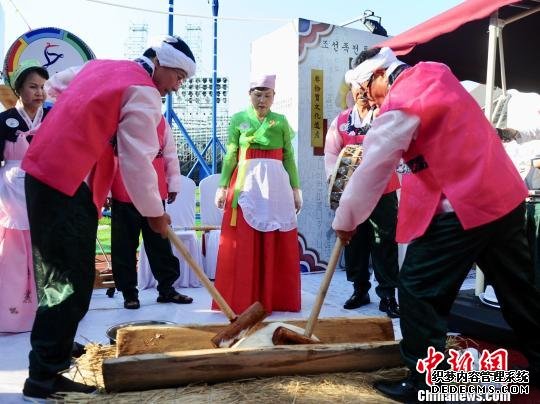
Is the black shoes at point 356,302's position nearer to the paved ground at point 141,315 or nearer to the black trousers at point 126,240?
the paved ground at point 141,315

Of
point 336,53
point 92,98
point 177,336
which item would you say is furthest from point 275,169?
point 336,53

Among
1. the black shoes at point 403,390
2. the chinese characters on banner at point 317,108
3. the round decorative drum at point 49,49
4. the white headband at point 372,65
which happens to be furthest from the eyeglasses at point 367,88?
the chinese characters on banner at point 317,108

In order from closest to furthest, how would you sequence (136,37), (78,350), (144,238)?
(78,350) < (144,238) < (136,37)

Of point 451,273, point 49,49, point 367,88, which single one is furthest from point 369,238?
point 49,49

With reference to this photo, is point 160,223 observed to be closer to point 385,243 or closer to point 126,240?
point 126,240

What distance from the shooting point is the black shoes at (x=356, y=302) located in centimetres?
414

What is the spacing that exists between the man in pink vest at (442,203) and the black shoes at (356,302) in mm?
1981

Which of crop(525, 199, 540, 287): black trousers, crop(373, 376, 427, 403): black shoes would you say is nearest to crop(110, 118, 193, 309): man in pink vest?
crop(373, 376, 427, 403): black shoes

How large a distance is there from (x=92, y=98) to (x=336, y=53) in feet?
15.3

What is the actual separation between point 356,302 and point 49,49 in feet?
11.3

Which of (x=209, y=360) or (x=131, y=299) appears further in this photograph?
(x=131, y=299)

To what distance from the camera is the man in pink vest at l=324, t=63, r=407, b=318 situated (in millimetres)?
3871

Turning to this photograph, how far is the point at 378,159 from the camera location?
2031mm

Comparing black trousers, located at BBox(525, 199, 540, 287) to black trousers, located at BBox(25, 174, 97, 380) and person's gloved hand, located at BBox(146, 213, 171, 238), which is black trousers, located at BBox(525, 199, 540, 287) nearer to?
person's gloved hand, located at BBox(146, 213, 171, 238)
